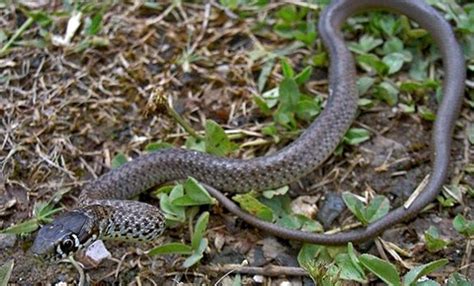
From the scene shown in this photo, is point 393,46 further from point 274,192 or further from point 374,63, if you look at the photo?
point 274,192

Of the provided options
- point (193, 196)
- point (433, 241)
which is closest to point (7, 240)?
point (193, 196)

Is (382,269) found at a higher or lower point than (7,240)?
higher

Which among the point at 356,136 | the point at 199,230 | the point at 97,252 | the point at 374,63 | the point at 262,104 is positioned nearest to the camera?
the point at 199,230

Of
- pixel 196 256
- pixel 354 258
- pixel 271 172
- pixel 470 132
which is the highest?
pixel 470 132

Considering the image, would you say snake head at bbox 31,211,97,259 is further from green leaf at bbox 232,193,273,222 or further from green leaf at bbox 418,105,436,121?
green leaf at bbox 418,105,436,121

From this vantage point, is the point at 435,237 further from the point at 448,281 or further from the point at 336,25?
the point at 336,25

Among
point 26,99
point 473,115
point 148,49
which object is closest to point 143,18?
point 148,49
